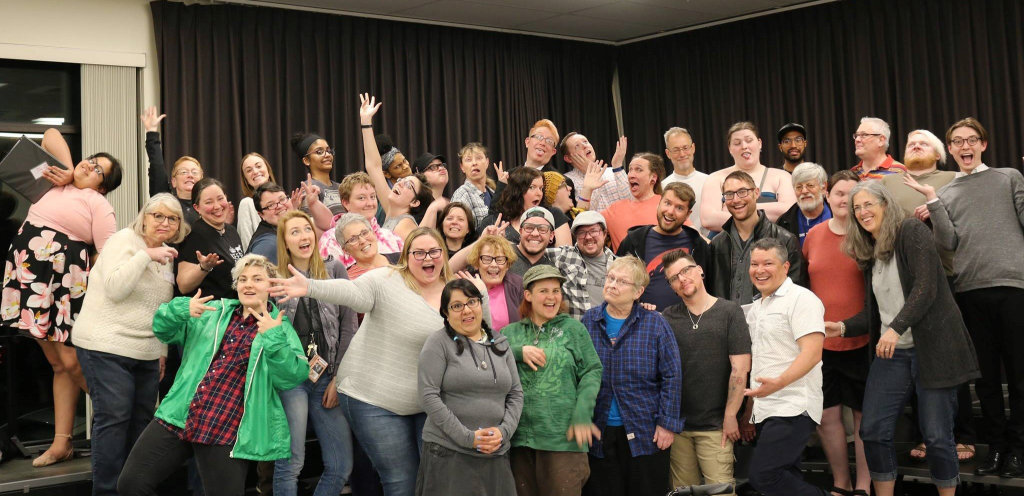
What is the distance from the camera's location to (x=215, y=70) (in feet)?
23.3

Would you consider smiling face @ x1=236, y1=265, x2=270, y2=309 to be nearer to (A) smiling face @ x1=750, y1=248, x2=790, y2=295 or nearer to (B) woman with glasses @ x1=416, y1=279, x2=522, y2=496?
(B) woman with glasses @ x1=416, y1=279, x2=522, y2=496

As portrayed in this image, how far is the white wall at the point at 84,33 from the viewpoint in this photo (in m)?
6.30

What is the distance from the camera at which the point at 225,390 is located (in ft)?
12.8

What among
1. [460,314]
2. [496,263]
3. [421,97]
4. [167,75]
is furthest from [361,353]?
[421,97]

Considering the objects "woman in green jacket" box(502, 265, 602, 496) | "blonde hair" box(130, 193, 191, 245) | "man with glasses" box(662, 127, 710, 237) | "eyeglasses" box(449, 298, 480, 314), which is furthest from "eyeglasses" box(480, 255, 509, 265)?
"man with glasses" box(662, 127, 710, 237)

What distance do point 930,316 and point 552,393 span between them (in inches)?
69.4

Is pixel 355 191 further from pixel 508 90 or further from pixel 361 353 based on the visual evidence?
pixel 508 90

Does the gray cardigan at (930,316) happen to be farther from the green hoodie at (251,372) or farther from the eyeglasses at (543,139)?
the green hoodie at (251,372)

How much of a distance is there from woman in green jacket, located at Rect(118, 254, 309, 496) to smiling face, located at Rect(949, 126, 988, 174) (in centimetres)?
340

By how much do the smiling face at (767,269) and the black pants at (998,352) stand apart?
1.22m

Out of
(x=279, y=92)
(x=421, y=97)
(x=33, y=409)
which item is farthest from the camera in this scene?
(x=421, y=97)

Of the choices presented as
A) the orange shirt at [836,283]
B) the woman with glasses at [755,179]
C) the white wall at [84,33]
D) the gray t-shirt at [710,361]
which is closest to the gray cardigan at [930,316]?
the orange shirt at [836,283]

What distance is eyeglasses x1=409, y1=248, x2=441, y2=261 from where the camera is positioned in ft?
13.3

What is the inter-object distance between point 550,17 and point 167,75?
319 centimetres
